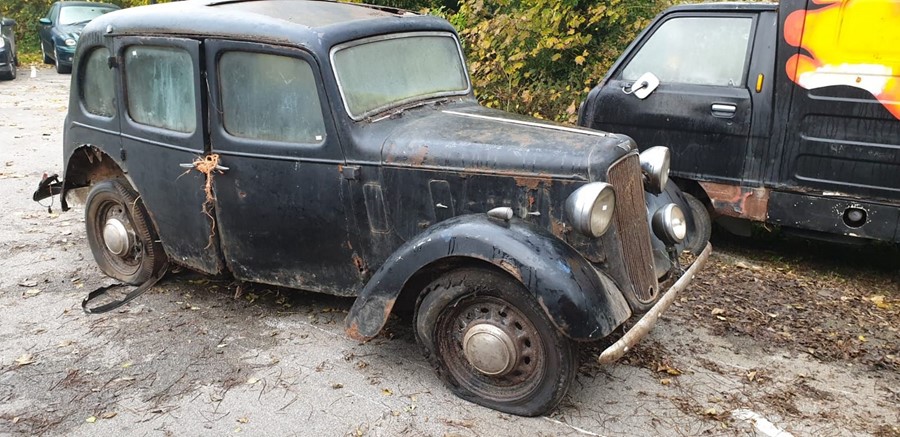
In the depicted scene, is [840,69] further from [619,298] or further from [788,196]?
[619,298]

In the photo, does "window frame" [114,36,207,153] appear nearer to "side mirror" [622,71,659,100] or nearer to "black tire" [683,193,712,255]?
"black tire" [683,193,712,255]

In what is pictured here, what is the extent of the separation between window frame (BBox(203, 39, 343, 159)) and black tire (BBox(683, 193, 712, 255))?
2.15 metres

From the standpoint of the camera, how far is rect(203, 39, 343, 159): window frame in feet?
12.8

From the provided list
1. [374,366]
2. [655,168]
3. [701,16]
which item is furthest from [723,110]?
[374,366]

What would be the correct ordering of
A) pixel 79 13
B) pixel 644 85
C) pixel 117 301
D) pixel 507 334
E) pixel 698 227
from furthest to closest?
1. pixel 79 13
2. pixel 644 85
3. pixel 698 227
4. pixel 117 301
5. pixel 507 334

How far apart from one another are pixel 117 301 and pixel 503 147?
109 inches

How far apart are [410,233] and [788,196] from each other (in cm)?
281

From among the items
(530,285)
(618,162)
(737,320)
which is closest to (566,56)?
(737,320)

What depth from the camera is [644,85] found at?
5.57m

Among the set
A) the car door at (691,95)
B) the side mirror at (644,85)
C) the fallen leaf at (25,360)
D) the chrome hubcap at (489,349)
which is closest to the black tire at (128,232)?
the fallen leaf at (25,360)

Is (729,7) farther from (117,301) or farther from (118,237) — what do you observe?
(117,301)

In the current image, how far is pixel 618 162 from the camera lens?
3.52 m

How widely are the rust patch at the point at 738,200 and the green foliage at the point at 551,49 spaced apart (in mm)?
2527

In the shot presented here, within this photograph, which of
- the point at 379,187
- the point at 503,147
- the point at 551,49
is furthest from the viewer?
the point at 551,49
